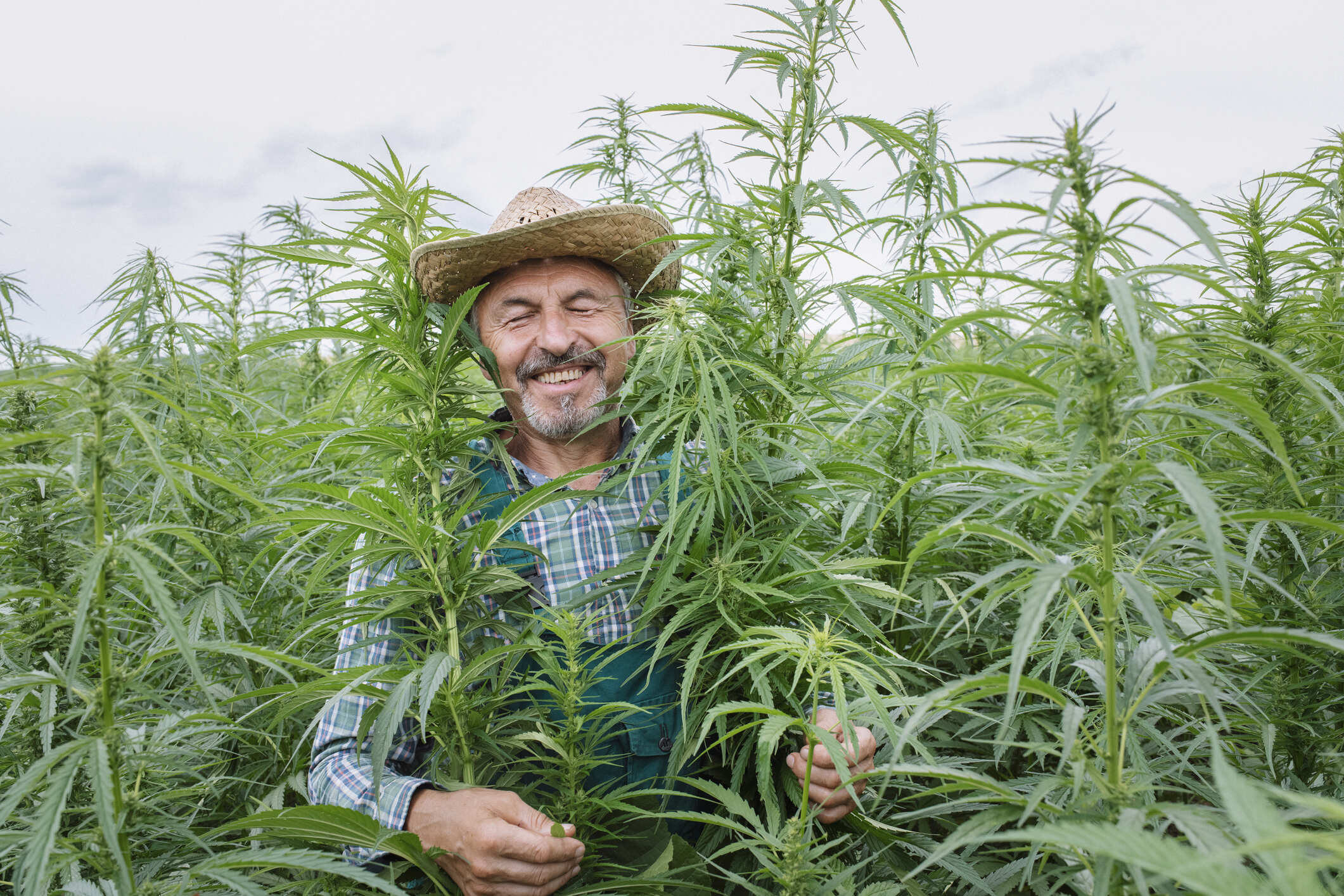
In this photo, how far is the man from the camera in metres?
1.91

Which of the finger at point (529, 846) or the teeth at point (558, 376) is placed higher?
the teeth at point (558, 376)

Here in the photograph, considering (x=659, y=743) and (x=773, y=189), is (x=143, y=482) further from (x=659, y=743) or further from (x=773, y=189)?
(x=773, y=189)

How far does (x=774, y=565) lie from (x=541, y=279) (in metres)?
1.27

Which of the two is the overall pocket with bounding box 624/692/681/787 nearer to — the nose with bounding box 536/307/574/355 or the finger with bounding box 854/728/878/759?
the finger with bounding box 854/728/878/759

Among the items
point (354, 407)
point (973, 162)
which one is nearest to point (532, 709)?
point (973, 162)

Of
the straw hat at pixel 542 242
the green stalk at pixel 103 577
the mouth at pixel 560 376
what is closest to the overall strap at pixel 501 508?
the mouth at pixel 560 376

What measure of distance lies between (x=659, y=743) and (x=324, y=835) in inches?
35.7

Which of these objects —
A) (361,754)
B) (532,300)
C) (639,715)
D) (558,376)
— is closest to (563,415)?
(558,376)

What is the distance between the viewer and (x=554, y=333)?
243cm

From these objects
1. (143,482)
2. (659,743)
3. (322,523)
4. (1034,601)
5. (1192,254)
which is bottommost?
(659,743)

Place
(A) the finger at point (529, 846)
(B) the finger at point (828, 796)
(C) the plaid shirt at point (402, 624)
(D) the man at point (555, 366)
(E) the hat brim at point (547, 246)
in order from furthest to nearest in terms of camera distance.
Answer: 1. (E) the hat brim at point (547, 246)
2. (D) the man at point (555, 366)
3. (C) the plaid shirt at point (402, 624)
4. (B) the finger at point (828, 796)
5. (A) the finger at point (529, 846)

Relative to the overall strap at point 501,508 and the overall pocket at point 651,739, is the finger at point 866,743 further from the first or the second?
the overall strap at point 501,508

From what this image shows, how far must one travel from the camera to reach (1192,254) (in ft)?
4.11

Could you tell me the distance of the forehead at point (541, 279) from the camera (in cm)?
245
